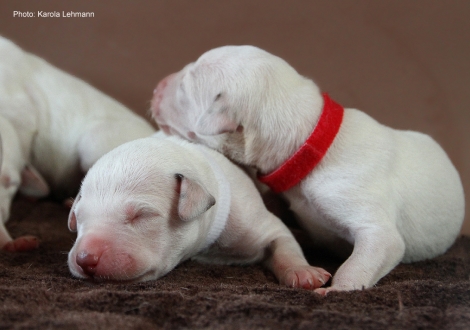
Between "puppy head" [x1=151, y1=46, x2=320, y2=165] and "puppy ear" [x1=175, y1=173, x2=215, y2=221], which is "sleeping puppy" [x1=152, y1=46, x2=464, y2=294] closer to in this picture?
"puppy head" [x1=151, y1=46, x2=320, y2=165]

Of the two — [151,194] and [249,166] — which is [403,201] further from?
[151,194]

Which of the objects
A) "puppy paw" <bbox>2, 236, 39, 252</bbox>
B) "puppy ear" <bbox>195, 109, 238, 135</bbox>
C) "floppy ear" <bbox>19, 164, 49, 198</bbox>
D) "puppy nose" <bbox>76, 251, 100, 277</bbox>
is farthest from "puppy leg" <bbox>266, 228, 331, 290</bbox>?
"floppy ear" <bbox>19, 164, 49, 198</bbox>

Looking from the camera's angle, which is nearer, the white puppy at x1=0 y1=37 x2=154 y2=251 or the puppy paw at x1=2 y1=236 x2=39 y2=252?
the puppy paw at x1=2 y1=236 x2=39 y2=252

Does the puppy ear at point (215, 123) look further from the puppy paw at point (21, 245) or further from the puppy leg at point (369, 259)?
the puppy paw at point (21, 245)

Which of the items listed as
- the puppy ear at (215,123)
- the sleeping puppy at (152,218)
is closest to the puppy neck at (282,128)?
the puppy ear at (215,123)

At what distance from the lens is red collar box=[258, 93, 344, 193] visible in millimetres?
2090

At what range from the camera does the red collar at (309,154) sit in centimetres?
209

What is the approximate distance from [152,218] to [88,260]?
24cm

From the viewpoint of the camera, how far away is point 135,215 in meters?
1.65

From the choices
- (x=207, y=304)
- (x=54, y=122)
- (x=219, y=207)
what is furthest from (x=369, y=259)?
(x=54, y=122)

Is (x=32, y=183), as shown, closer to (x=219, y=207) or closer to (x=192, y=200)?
(x=219, y=207)

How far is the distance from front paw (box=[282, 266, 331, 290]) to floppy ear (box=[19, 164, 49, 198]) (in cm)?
158

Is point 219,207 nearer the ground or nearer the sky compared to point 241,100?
nearer the ground

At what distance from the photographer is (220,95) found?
2100 millimetres
